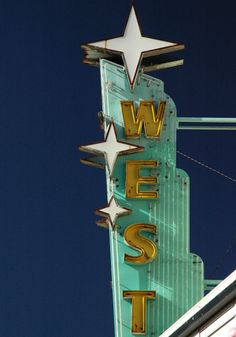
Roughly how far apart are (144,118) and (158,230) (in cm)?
132

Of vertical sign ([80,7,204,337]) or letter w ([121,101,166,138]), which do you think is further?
letter w ([121,101,166,138])

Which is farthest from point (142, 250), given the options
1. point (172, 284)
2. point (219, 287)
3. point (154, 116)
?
point (219, 287)

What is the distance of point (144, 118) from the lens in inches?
643

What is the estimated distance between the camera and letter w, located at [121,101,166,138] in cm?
1631

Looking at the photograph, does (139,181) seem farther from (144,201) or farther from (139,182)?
(144,201)

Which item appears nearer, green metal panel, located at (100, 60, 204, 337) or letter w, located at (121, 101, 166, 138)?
green metal panel, located at (100, 60, 204, 337)

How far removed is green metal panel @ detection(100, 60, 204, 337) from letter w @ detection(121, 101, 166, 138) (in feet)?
0.29

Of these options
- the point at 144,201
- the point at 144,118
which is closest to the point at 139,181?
the point at 144,201

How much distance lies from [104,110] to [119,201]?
A: 1.09 meters

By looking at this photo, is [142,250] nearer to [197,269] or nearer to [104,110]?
[197,269]

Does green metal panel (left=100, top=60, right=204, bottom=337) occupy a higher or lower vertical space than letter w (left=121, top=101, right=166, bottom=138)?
lower

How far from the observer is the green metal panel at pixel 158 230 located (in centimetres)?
1619

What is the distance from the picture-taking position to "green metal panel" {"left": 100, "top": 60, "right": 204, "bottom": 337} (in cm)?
1619

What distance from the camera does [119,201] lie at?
16.3 meters
